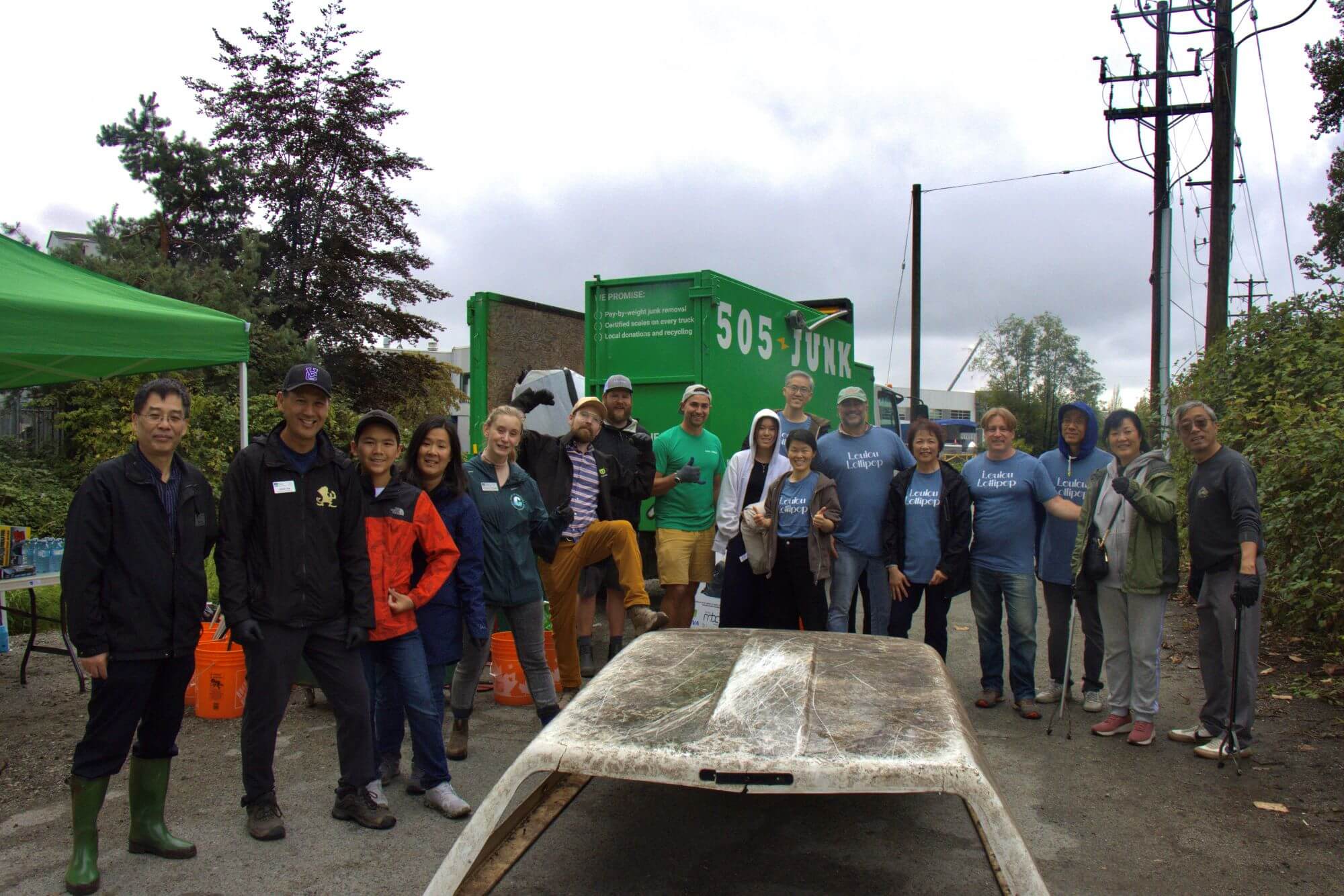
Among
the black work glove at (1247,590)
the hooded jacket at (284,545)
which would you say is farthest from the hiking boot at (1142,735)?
the hooded jacket at (284,545)

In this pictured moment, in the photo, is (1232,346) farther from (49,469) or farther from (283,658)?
(49,469)

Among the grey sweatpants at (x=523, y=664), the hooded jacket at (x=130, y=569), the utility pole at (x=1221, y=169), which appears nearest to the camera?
the hooded jacket at (x=130, y=569)

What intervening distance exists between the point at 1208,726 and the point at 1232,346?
5.99 m

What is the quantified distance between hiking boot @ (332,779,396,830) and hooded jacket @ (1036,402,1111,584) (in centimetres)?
434

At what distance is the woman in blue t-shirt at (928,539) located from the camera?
6176 millimetres

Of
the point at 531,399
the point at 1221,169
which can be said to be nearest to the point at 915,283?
the point at 1221,169

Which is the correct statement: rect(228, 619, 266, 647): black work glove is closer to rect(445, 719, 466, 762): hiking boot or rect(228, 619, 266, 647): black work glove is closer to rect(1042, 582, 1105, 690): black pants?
rect(445, 719, 466, 762): hiking boot

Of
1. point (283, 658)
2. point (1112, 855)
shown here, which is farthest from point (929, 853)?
point (283, 658)

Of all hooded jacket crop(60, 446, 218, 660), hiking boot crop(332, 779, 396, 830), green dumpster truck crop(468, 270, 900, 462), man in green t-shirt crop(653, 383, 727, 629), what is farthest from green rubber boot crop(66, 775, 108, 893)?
green dumpster truck crop(468, 270, 900, 462)

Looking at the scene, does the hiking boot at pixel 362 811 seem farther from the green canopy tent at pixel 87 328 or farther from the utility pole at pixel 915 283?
the utility pole at pixel 915 283

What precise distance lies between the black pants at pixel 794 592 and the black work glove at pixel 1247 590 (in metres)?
2.34

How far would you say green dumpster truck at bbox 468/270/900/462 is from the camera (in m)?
A: 8.64

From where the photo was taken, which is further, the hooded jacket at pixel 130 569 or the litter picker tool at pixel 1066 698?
the litter picker tool at pixel 1066 698

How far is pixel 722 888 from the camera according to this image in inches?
147
